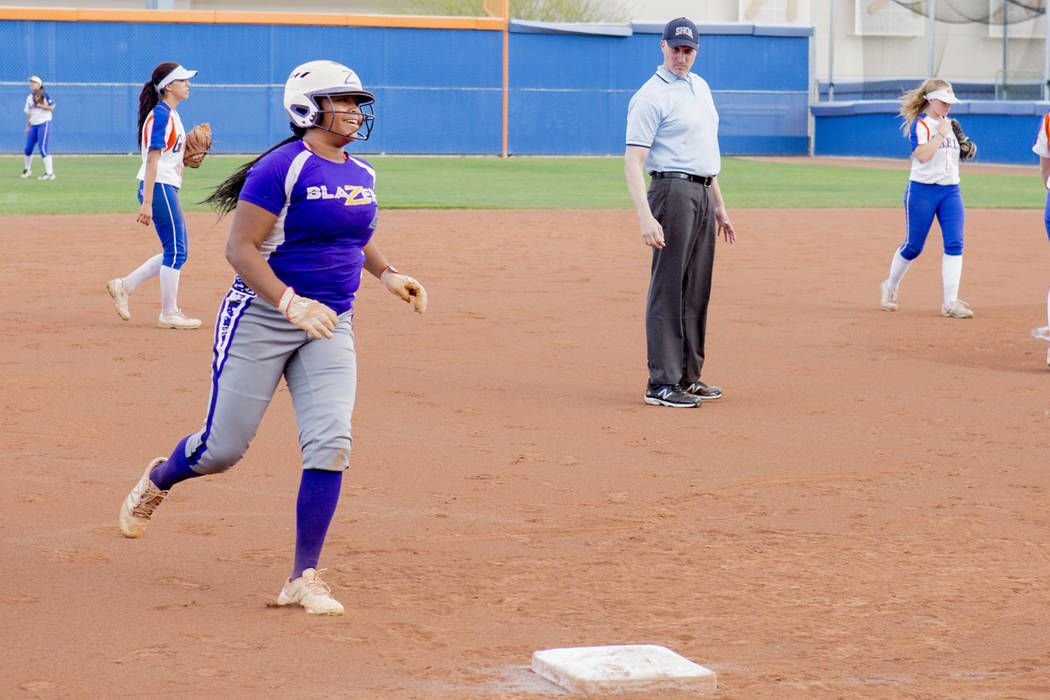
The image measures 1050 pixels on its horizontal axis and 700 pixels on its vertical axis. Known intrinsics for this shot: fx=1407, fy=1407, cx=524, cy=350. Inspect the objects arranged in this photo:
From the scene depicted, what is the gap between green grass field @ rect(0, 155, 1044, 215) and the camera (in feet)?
83.5

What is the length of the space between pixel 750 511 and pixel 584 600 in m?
1.47

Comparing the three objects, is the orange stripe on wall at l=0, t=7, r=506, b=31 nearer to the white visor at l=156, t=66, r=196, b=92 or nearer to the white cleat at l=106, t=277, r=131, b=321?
the white cleat at l=106, t=277, r=131, b=321

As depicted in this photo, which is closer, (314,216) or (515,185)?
(314,216)

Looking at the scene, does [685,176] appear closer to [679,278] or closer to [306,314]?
[679,278]

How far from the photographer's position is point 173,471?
509 centimetres

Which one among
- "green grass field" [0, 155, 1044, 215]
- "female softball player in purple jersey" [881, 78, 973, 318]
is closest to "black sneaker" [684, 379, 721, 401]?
"female softball player in purple jersey" [881, 78, 973, 318]

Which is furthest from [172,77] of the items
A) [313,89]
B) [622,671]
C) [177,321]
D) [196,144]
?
[622,671]

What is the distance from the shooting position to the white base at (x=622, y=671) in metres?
4.02

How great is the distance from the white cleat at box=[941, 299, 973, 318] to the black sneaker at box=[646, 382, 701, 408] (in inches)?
187

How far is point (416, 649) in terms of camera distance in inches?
174

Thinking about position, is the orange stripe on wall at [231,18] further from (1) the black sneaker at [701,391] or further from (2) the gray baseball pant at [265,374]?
(2) the gray baseball pant at [265,374]

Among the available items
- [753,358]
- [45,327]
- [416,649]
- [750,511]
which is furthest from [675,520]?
[45,327]

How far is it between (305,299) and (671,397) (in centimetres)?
419

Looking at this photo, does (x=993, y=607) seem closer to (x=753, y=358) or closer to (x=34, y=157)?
(x=753, y=358)
